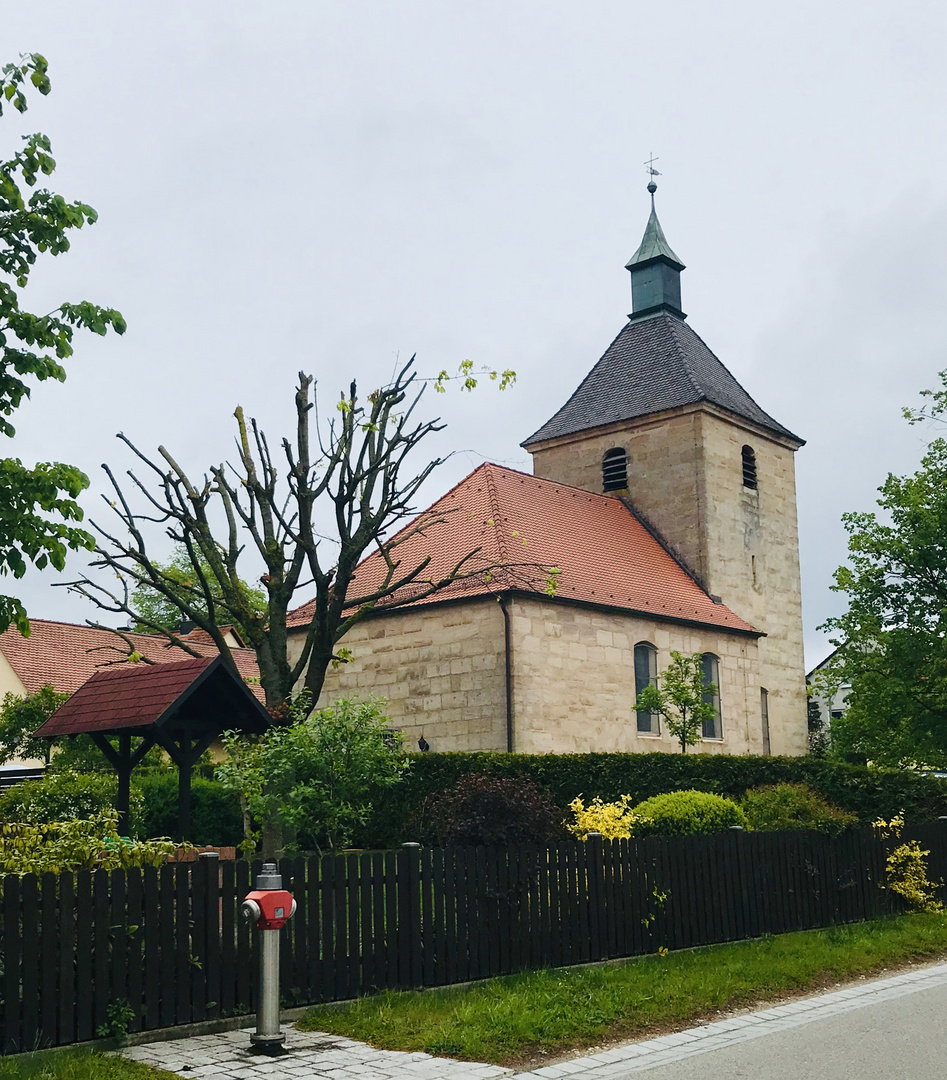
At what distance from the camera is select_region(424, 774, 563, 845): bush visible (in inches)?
469

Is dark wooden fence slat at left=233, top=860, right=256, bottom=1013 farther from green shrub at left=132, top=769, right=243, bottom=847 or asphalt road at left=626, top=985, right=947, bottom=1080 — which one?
green shrub at left=132, top=769, right=243, bottom=847

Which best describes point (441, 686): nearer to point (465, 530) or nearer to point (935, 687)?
point (465, 530)

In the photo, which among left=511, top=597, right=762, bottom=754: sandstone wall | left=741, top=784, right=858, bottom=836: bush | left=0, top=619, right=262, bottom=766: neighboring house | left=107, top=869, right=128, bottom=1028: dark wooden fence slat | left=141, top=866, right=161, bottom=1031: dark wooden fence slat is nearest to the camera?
left=107, top=869, right=128, bottom=1028: dark wooden fence slat

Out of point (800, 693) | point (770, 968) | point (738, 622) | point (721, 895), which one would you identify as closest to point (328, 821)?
point (721, 895)

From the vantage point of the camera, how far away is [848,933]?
1431 cm

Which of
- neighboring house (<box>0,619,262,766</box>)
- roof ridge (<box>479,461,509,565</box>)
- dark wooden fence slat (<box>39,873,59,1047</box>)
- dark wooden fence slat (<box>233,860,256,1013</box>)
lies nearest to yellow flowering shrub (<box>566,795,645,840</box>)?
dark wooden fence slat (<box>233,860,256,1013</box>)

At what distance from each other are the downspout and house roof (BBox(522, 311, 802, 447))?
37.2ft

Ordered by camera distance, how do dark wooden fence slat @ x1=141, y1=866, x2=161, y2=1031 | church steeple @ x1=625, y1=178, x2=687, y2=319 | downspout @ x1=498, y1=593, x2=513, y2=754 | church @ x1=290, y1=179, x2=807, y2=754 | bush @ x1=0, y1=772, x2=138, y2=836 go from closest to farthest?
dark wooden fence slat @ x1=141, y1=866, x2=161, y2=1031 → bush @ x1=0, y1=772, x2=138, y2=836 → downspout @ x1=498, y1=593, x2=513, y2=754 → church @ x1=290, y1=179, x2=807, y2=754 → church steeple @ x1=625, y1=178, x2=687, y2=319

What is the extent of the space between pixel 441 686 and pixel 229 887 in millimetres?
17430

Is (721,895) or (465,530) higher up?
(465,530)

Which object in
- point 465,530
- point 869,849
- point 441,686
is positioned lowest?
point 869,849

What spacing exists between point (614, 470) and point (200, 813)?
16288 mm

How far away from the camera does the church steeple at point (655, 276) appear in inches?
1547

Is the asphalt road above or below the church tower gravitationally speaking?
below
